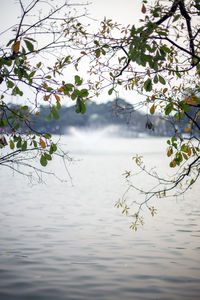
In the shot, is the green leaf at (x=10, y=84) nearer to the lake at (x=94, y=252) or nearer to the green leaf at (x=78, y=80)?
the green leaf at (x=78, y=80)

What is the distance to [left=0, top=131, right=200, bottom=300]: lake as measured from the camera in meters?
5.80

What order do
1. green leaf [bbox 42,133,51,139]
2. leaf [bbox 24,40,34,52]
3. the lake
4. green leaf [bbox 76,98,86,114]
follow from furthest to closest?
the lake
green leaf [bbox 42,133,51,139]
green leaf [bbox 76,98,86,114]
leaf [bbox 24,40,34,52]

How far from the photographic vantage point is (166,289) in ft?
19.2

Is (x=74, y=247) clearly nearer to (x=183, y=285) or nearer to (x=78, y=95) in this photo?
(x=183, y=285)

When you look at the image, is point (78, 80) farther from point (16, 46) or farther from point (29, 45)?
point (16, 46)

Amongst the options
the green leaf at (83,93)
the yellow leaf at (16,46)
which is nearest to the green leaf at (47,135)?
the green leaf at (83,93)

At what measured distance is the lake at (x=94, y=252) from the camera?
5.80m

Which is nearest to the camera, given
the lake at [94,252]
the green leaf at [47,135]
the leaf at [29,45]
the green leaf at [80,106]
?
the leaf at [29,45]

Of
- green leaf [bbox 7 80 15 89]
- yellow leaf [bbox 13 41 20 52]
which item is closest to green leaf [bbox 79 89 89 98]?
yellow leaf [bbox 13 41 20 52]

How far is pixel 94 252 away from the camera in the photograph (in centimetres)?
800

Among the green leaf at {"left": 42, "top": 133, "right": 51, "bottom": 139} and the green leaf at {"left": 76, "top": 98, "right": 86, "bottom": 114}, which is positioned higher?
the green leaf at {"left": 76, "top": 98, "right": 86, "bottom": 114}

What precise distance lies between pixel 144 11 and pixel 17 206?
1040cm

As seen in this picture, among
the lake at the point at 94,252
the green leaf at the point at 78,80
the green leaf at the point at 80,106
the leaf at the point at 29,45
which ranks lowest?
the lake at the point at 94,252

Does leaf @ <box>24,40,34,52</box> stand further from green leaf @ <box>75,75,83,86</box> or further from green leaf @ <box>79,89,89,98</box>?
green leaf @ <box>79,89,89,98</box>
